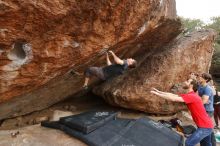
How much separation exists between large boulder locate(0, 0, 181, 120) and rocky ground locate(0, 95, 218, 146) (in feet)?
1.56

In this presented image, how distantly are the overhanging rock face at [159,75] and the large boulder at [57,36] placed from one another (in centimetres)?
125

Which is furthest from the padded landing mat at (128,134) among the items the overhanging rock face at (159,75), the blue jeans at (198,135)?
the overhanging rock face at (159,75)

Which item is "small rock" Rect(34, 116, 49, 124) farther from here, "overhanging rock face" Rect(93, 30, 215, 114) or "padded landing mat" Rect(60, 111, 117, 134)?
"overhanging rock face" Rect(93, 30, 215, 114)

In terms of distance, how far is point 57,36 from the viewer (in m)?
5.66

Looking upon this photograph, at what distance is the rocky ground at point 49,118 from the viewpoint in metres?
6.13

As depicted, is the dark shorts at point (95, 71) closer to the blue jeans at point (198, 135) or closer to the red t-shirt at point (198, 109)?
the red t-shirt at point (198, 109)

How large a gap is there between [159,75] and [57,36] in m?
4.48

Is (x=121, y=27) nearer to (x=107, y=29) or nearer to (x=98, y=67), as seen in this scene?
(x=107, y=29)

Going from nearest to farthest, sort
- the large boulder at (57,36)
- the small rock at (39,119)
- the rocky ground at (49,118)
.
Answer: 1. the large boulder at (57,36)
2. the rocky ground at (49,118)
3. the small rock at (39,119)

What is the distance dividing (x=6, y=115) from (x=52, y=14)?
4.26 meters

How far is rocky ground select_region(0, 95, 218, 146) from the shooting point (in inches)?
241

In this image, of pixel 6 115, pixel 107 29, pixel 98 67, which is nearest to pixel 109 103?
pixel 98 67

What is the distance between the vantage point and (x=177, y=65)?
30.6 ft

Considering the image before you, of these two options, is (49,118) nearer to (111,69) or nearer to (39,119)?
(39,119)
